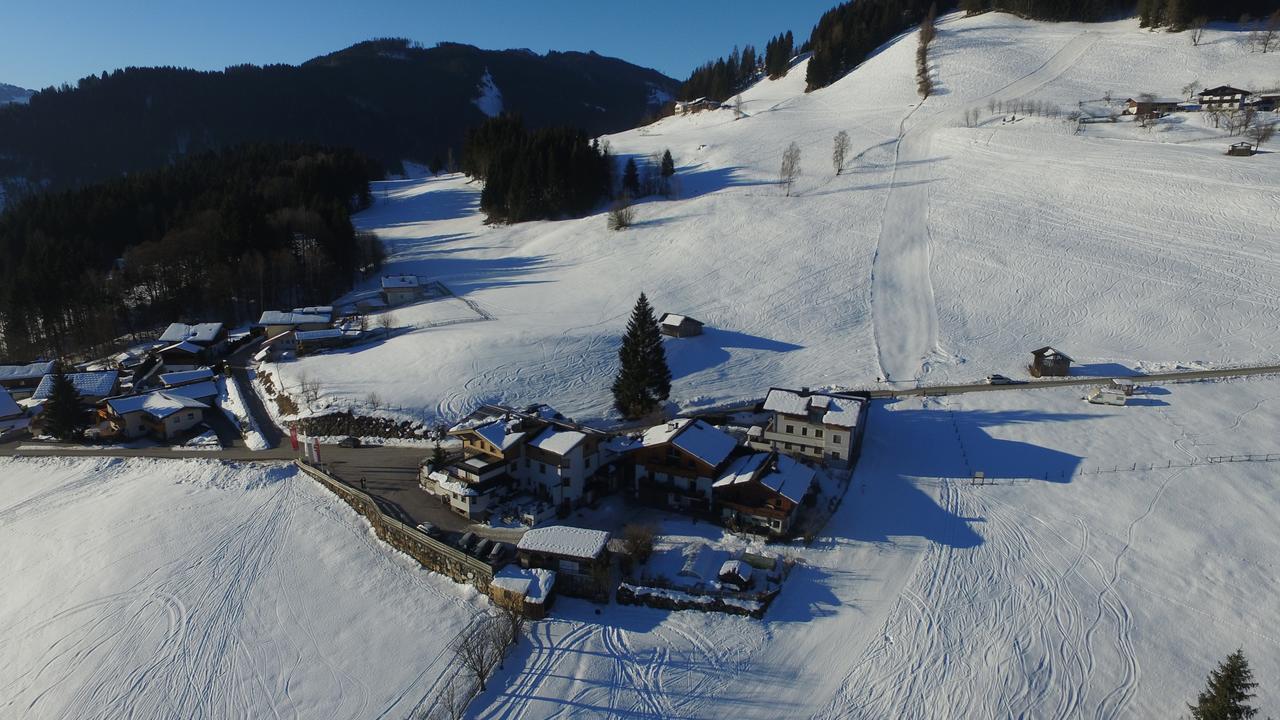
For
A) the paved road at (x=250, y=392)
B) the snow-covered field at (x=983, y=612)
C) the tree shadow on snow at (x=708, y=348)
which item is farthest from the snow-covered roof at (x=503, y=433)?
the tree shadow on snow at (x=708, y=348)

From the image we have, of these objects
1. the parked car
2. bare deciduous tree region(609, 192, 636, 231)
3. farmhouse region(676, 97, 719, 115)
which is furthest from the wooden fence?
farmhouse region(676, 97, 719, 115)

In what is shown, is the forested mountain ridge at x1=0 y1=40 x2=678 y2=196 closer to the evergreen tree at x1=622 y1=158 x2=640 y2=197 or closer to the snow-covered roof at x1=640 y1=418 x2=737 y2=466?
the evergreen tree at x1=622 y1=158 x2=640 y2=197

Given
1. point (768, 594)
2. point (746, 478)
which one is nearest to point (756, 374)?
point (746, 478)

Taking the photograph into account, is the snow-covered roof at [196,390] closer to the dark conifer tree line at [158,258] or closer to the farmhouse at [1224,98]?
the dark conifer tree line at [158,258]

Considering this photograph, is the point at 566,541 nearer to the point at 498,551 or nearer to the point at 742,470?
the point at 498,551

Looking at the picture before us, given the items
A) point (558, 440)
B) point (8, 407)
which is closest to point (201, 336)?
point (8, 407)

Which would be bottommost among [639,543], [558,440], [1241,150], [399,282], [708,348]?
[639,543]
